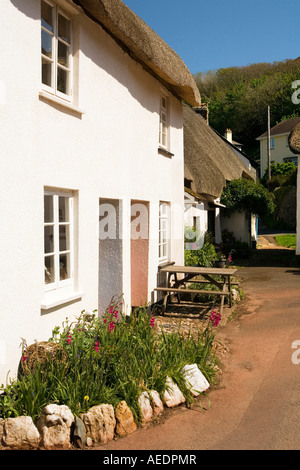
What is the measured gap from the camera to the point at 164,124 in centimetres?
1040

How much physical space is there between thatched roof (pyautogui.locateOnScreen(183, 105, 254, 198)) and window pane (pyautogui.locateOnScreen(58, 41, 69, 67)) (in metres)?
8.41

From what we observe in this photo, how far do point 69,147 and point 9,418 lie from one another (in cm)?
323

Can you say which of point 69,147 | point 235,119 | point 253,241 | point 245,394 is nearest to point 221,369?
point 245,394

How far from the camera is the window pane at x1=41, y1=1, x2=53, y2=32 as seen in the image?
5.48 metres

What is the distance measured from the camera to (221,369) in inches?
240

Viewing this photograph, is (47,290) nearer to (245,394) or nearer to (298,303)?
(245,394)

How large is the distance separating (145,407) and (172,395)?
0.46 meters

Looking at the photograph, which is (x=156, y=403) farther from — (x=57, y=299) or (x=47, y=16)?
(x=47, y=16)

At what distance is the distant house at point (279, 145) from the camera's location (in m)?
43.6

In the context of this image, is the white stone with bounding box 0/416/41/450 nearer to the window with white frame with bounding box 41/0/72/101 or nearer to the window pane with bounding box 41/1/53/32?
the window with white frame with bounding box 41/0/72/101

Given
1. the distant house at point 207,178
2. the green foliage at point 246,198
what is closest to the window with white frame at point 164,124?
the distant house at point 207,178

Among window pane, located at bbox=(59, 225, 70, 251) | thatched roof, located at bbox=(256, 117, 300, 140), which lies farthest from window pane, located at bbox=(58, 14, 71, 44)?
thatched roof, located at bbox=(256, 117, 300, 140)

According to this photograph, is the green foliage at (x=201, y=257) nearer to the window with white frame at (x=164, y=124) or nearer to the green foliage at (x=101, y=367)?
the window with white frame at (x=164, y=124)

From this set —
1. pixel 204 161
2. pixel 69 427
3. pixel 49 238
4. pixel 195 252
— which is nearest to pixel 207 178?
pixel 204 161
